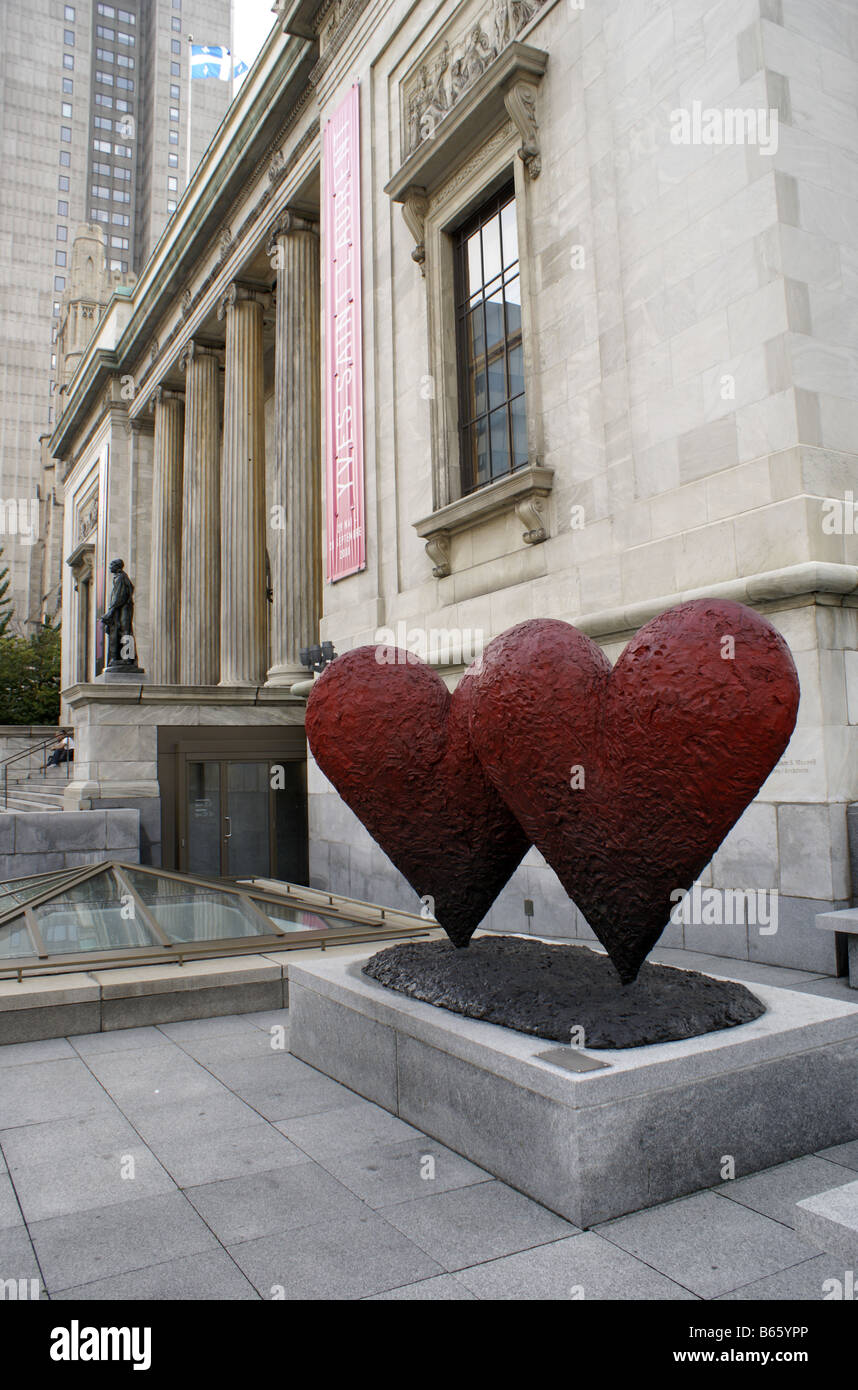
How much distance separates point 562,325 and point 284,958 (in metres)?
8.83

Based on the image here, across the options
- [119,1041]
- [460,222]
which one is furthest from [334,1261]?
[460,222]

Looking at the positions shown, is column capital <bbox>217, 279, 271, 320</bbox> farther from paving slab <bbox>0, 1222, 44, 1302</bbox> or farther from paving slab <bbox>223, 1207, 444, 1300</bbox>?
paving slab <bbox>223, 1207, 444, 1300</bbox>

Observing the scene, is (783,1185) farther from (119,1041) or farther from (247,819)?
(247,819)

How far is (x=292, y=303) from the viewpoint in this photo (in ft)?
71.1

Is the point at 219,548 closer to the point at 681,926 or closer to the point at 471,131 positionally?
the point at 471,131

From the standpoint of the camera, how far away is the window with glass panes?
1376cm

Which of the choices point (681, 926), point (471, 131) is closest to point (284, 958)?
point (681, 926)

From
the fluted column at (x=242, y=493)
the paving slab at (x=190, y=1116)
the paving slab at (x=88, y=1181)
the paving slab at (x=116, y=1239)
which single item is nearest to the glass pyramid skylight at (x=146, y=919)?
the paving slab at (x=190, y=1116)

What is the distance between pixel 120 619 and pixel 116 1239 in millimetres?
18199

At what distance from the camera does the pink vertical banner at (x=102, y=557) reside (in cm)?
3459

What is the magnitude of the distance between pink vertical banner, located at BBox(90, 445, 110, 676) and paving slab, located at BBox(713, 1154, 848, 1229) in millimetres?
Result: 33053

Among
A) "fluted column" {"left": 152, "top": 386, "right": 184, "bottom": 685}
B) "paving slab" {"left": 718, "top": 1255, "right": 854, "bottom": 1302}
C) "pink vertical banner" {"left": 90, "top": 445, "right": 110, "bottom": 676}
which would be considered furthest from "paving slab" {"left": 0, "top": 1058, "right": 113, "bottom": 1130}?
"pink vertical banner" {"left": 90, "top": 445, "right": 110, "bottom": 676}

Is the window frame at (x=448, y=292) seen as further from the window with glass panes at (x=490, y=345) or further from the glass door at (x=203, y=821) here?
the glass door at (x=203, y=821)

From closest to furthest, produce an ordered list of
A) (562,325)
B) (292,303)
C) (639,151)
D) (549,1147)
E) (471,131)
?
(549,1147), (639,151), (562,325), (471,131), (292,303)
